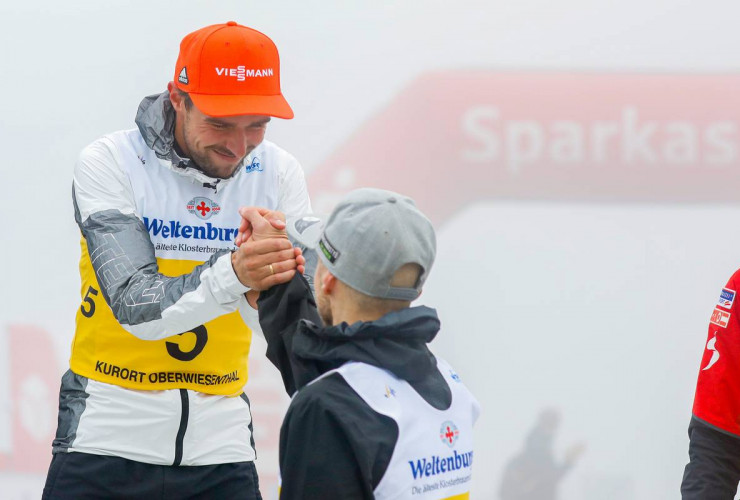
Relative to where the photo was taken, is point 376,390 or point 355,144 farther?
point 355,144

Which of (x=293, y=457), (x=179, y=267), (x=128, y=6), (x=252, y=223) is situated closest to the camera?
(x=293, y=457)

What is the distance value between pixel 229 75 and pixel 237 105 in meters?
0.06

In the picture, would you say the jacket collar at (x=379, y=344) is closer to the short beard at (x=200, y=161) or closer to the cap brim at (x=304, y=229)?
the cap brim at (x=304, y=229)

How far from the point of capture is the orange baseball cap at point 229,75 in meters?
1.66

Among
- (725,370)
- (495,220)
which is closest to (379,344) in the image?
(725,370)

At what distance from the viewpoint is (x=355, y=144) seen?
2.78 m

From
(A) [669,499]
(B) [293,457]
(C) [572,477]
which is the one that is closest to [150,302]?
(B) [293,457]

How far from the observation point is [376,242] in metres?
1.11

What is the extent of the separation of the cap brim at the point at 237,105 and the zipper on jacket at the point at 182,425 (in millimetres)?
507

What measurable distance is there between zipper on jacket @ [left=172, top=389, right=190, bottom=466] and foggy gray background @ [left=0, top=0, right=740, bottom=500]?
1.13m

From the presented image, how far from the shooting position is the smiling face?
66.6 inches

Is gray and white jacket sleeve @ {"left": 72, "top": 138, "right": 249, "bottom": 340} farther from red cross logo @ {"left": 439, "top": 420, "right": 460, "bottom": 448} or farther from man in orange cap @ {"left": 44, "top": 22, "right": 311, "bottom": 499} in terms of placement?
red cross logo @ {"left": 439, "top": 420, "right": 460, "bottom": 448}

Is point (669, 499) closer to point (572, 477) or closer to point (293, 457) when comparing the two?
point (572, 477)

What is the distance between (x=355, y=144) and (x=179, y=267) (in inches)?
43.6
